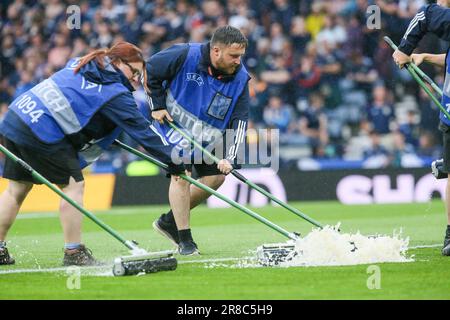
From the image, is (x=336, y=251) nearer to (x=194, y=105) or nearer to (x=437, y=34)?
(x=437, y=34)

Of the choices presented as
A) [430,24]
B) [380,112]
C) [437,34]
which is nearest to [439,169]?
[437,34]

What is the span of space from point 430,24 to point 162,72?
2.52 m

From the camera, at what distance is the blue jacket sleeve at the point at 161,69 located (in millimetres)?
8984

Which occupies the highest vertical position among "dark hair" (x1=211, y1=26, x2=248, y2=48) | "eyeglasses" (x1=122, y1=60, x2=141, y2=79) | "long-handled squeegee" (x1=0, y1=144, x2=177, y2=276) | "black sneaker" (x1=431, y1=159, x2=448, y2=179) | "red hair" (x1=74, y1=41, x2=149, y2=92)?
"dark hair" (x1=211, y1=26, x2=248, y2=48)

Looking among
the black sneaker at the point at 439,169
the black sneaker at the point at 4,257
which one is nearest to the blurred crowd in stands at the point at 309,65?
the black sneaker at the point at 439,169

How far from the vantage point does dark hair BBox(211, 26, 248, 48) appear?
8516mm

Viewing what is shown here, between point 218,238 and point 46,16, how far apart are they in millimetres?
12634

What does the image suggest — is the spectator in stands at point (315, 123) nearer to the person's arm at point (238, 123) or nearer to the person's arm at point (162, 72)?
the person's arm at point (238, 123)

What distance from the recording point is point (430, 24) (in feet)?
27.2

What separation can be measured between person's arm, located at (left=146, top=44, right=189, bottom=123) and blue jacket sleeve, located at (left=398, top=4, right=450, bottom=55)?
2140mm

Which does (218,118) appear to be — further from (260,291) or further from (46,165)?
(260,291)

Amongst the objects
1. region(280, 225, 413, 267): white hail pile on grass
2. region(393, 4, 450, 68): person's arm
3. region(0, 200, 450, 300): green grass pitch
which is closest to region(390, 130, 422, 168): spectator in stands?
region(0, 200, 450, 300): green grass pitch

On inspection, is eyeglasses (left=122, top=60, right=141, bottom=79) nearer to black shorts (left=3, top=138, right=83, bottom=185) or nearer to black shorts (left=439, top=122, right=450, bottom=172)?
black shorts (left=3, top=138, right=83, bottom=185)

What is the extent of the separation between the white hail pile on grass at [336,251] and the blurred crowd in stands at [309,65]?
973cm
